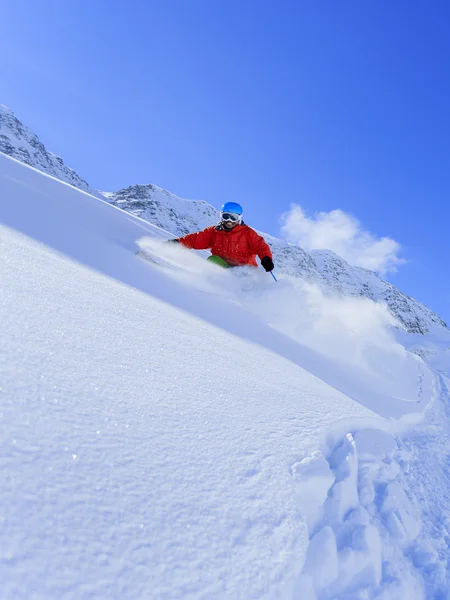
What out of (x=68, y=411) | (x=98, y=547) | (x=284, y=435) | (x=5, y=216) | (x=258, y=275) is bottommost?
(x=98, y=547)

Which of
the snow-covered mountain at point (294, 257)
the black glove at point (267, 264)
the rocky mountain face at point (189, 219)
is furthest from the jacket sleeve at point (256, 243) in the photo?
the snow-covered mountain at point (294, 257)

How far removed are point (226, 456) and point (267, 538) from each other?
247 millimetres

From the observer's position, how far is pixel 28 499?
0.74 meters

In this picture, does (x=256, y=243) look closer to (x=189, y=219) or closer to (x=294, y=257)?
(x=189, y=219)

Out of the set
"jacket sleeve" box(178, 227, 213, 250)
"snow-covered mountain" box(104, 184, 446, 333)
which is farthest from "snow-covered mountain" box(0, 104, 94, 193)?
"jacket sleeve" box(178, 227, 213, 250)

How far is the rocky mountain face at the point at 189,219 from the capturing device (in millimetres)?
138500

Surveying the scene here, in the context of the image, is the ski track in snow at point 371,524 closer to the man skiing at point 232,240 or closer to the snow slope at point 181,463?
the snow slope at point 181,463

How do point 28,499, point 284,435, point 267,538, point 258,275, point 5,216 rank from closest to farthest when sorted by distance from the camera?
point 28,499 < point 267,538 < point 284,435 < point 5,216 < point 258,275

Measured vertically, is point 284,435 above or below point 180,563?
above

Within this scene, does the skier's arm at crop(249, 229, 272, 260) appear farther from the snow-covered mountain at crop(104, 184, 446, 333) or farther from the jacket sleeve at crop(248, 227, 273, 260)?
the snow-covered mountain at crop(104, 184, 446, 333)

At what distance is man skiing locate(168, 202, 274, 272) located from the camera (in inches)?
239

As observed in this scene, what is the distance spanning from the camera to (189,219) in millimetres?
149250

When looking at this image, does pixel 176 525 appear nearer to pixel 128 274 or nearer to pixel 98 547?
pixel 98 547

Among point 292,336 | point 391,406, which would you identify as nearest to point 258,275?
point 292,336
